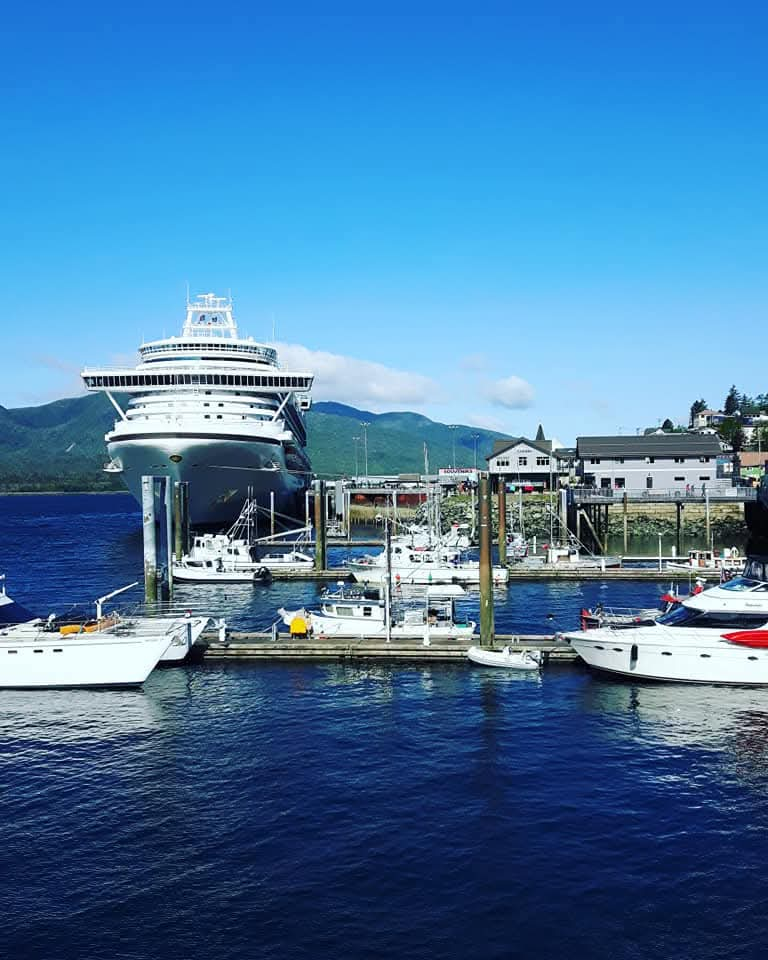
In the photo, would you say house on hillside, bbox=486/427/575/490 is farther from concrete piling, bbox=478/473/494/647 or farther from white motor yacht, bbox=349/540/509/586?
concrete piling, bbox=478/473/494/647

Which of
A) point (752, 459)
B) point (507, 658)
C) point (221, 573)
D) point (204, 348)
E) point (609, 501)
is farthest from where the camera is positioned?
point (752, 459)

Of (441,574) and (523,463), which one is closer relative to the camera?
(441,574)

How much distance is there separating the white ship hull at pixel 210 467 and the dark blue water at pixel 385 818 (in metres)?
52.5

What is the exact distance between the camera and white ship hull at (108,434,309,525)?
88750 mm

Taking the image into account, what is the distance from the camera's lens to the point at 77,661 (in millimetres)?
36625

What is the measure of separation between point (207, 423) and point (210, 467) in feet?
16.9

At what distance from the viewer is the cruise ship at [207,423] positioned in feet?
295

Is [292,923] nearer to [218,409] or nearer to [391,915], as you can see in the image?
[391,915]

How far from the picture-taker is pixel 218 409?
3789 inches

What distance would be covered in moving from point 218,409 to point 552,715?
6990cm

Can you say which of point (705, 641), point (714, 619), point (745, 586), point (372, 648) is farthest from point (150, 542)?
point (745, 586)

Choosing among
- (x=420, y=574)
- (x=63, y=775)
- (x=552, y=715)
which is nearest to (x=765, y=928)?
(x=552, y=715)

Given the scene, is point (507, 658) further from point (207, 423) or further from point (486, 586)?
point (207, 423)

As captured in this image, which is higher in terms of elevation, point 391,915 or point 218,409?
point 218,409
